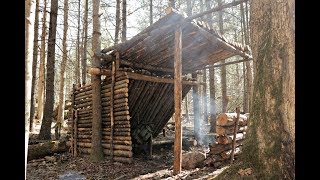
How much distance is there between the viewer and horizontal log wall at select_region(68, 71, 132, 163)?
840 cm

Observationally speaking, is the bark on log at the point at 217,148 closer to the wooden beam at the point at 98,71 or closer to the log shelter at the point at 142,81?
the log shelter at the point at 142,81

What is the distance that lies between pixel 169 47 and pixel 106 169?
4.07m

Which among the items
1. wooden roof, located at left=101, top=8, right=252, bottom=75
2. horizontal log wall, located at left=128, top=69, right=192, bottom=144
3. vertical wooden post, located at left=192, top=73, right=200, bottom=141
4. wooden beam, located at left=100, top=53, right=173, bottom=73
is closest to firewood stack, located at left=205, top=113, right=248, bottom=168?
wooden roof, located at left=101, top=8, right=252, bottom=75

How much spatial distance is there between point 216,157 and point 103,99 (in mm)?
4113

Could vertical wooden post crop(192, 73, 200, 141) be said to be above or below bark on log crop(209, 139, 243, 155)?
above

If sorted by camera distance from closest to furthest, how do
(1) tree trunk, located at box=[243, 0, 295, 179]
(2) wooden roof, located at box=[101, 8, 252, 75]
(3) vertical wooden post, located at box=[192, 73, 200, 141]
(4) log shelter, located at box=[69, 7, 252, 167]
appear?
(1) tree trunk, located at box=[243, 0, 295, 179]
(2) wooden roof, located at box=[101, 8, 252, 75]
(4) log shelter, located at box=[69, 7, 252, 167]
(3) vertical wooden post, located at box=[192, 73, 200, 141]

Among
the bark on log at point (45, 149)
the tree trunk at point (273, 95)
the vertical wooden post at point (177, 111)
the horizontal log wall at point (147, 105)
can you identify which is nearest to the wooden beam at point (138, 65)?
the horizontal log wall at point (147, 105)

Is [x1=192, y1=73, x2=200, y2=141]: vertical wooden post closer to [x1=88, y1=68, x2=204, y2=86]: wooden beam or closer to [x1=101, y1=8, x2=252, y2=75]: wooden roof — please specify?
[x1=101, y1=8, x2=252, y2=75]: wooden roof

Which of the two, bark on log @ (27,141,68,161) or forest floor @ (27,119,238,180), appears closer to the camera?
forest floor @ (27,119,238,180)

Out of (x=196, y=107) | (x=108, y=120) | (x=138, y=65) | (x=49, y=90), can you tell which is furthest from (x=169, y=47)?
(x=49, y=90)

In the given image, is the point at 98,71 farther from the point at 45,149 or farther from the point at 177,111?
the point at 45,149
